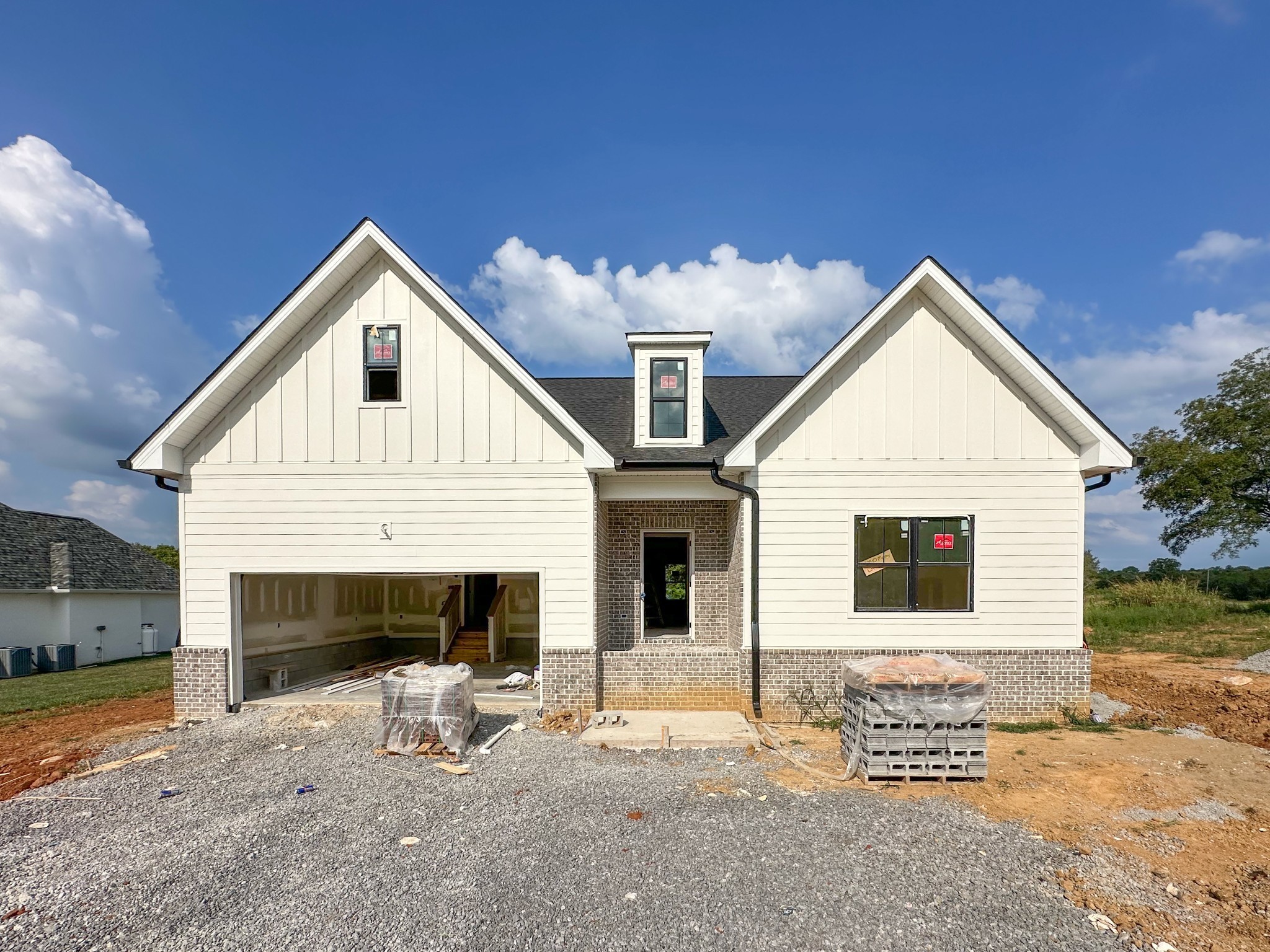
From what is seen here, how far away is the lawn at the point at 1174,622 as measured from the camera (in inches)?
642

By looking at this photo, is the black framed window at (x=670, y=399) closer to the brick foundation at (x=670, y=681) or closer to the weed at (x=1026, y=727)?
the brick foundation at (x=670, y=681)

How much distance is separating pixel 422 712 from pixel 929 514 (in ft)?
27.1

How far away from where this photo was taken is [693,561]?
10.9 meters

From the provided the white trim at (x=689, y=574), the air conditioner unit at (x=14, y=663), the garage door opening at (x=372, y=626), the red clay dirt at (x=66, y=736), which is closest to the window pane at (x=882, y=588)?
the white trim at (x=689, y=574)

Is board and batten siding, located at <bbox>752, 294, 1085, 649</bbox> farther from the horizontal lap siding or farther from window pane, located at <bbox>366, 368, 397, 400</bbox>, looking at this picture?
window pane, located at <bbox>366, 368, 397, 400</bbox>

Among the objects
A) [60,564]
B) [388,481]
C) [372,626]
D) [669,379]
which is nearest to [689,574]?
[669,379]

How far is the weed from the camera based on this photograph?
8.89 m

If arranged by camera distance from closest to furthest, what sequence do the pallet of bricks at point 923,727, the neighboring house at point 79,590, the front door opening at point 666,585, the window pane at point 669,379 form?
1. the pallet of bricks at point 923,727
2. the window pane at point 669,379
3. the front door opening at point 666,585
4. the neighboring house at point 79,590

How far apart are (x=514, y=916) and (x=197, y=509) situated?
28.0 feet

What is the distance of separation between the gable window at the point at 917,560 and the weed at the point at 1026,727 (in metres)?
1.85

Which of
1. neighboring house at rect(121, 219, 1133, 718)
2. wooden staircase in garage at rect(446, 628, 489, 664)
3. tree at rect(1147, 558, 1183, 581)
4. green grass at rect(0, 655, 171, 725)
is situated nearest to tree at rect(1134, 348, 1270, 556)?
tree at rect(1147, 558, 1183, 581)

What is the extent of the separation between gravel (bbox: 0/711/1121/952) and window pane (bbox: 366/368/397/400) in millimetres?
5469

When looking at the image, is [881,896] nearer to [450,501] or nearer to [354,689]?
[450,501]

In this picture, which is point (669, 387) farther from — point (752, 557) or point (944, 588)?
point (944, 588)
